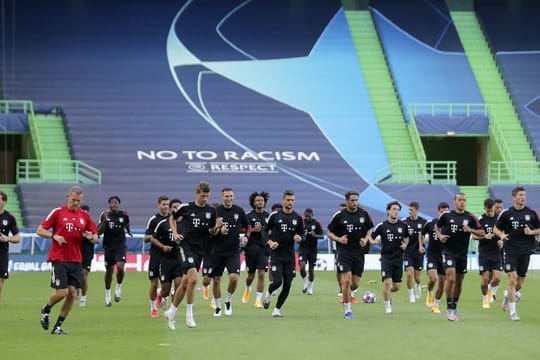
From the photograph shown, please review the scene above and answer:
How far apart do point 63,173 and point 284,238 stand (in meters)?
28.3

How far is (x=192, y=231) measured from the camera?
20266 millimetres

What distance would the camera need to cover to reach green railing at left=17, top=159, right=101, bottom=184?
48.6 metres

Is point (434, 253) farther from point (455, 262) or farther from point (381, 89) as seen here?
point (381, 89)

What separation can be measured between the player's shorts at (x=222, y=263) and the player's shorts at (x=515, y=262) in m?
5.19

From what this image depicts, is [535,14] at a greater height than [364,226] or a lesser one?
greater

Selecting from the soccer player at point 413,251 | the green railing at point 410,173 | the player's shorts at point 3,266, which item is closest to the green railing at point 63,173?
the green railing at point 410,173


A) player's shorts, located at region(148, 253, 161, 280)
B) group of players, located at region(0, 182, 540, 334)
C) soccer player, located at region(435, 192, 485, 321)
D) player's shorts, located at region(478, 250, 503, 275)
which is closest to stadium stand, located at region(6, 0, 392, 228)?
group of players, located at region(0, 182, 540, 334)

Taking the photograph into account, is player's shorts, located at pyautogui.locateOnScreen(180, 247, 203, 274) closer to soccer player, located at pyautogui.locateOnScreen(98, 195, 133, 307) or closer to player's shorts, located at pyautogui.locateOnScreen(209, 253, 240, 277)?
player's shorts, located at pyautogui.locateOnScreen(209, 253, 240, 277)

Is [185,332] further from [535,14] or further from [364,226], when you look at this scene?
[535,14]

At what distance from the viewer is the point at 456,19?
61531 mm

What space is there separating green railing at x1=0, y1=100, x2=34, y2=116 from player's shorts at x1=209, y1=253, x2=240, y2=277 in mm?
29394

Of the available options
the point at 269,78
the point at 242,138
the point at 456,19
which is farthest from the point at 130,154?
the point at 456,19

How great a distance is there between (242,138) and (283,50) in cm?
736

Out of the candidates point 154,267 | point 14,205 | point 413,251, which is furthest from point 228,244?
point 14,205
